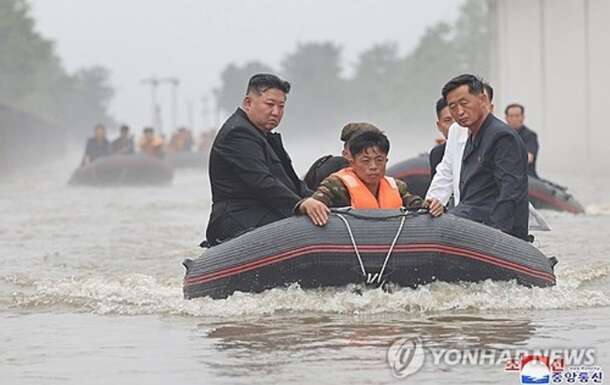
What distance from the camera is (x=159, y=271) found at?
14.2m

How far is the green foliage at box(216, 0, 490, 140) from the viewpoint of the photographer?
12519 cm

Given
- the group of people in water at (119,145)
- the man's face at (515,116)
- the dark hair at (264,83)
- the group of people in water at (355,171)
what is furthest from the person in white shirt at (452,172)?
the group of people in water at (119,145)

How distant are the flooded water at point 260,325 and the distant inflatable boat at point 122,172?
19545 millimetres


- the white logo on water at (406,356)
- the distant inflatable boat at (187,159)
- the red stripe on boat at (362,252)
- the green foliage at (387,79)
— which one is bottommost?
the white logo on water at (406,356)

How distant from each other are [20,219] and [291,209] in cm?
1403

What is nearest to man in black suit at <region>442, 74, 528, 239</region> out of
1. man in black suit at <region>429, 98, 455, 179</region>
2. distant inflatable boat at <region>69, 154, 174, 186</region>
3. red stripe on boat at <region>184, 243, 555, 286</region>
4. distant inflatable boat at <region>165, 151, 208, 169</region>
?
red stripe on boat at <region>184, 243, 555, 286</region>

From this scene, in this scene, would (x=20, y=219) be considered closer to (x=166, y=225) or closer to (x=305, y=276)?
(x=166, y=225)

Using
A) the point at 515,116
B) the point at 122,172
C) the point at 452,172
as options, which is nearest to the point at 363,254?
the point at 452,172

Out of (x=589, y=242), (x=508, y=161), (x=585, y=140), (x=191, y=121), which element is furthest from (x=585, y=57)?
(x=191, y=121)

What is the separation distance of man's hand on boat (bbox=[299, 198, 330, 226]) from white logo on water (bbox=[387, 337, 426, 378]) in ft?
4.63

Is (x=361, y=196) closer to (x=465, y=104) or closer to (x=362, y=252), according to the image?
(x=362, y=252)

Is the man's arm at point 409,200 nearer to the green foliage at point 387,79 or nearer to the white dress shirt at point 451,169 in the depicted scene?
the white dress shirt at point 451,169

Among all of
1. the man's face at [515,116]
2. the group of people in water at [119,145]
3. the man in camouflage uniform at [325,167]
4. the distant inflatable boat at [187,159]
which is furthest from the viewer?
the distant inflatable boat at [187,159]

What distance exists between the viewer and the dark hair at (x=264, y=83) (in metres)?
10.4
